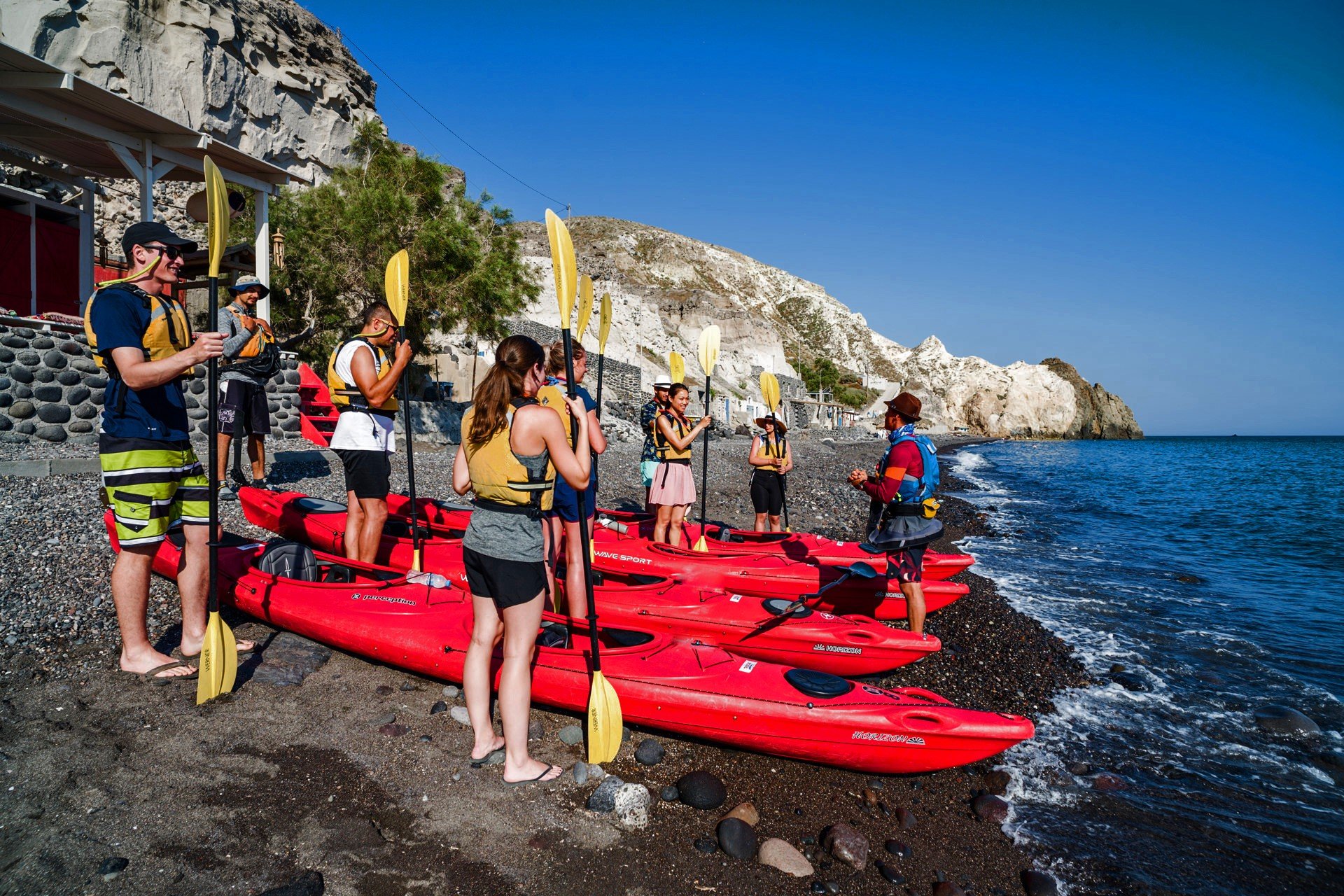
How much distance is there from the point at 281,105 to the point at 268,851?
33176 mm

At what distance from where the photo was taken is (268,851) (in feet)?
8.69

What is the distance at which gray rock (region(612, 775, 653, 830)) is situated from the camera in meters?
3.09

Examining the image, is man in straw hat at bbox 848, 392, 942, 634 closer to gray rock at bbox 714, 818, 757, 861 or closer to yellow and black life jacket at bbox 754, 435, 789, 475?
gray rock at bbox 714, 818, 757, 861

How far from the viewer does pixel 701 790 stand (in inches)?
132

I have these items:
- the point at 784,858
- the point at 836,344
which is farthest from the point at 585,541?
the point at 836,344

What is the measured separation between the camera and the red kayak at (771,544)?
6945 millimetres

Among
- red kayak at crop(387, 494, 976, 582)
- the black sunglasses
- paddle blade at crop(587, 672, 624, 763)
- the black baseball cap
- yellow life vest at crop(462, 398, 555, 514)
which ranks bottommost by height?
paddle blade at crop(587, 672, 624, 763)

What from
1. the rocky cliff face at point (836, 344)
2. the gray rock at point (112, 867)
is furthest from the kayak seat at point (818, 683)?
the rocky cliff face at point (836, 344)

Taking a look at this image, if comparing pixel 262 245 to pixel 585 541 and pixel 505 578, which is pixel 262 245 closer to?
pixel 585 541

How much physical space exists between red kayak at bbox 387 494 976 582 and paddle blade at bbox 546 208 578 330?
12.5ft

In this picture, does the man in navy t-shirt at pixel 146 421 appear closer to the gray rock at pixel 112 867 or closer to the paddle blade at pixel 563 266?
the gray rock at pixel 112 867

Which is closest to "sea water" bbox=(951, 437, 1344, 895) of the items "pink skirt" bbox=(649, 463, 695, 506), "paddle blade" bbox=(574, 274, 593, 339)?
"pink skirt" bbox=(649, 463, 695, 506)

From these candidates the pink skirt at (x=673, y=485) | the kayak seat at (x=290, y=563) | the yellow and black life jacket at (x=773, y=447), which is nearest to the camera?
the kayak seat at (x=290, y=563)

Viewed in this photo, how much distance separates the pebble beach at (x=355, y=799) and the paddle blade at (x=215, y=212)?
2.45 metres
